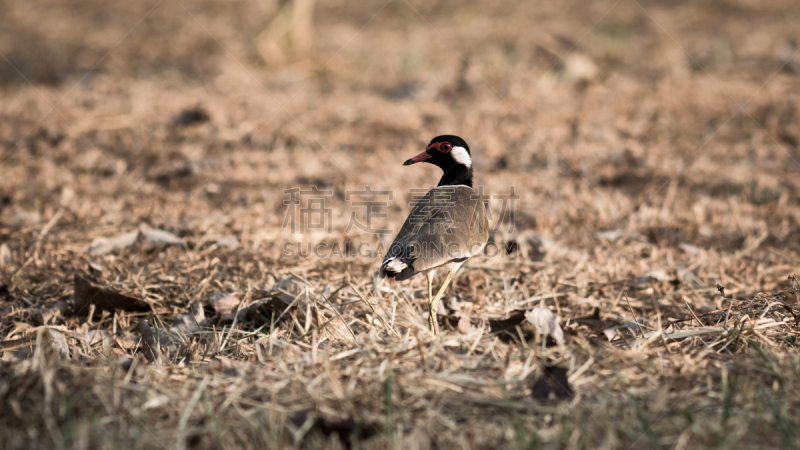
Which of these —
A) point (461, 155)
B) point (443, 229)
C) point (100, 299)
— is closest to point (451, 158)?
point (461, 155)

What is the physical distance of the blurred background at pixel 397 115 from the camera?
230 inches

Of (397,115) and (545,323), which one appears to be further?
(397,115)

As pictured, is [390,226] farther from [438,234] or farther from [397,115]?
[397,115]

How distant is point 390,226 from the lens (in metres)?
5.57

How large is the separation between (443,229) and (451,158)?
0.88 m

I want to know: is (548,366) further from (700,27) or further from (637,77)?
(700,27)

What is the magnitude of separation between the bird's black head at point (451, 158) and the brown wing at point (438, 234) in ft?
0.60

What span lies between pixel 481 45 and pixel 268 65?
4.00m

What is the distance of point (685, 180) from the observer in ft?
22.0

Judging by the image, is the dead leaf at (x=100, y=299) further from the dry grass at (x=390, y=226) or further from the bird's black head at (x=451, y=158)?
the bird's black head at (x=451, y=158)

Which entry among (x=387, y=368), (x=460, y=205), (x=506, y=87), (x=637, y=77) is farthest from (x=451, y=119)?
(x=387, y=368)

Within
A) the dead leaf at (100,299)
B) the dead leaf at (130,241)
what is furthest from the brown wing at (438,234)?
the dead leaf at (130,241)

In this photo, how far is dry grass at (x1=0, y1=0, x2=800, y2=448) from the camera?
7.70 feet

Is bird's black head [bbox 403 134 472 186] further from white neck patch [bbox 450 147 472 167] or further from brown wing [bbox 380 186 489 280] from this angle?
brown wing [bbox 380 186 489 280]
